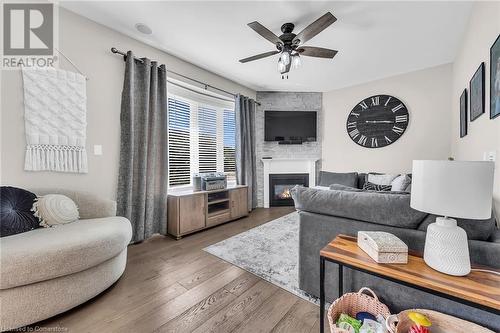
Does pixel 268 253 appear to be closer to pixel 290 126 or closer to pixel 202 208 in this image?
pixel 202 208

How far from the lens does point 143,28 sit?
8.13 feet

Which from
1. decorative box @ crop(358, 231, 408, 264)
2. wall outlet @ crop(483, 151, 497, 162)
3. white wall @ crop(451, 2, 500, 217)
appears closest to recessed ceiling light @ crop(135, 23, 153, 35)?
decorative box @ crop(358, 231, 408, 264)

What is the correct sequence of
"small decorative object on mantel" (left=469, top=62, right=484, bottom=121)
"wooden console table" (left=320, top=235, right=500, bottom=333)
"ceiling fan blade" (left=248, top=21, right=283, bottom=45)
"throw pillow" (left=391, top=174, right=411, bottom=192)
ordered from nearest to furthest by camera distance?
"wooden console table" (left=320, top=235, right=500, bottom=333), "small decorative object on mantel" (left=469, top=62, right=484, bottom=121), "ceiling fan blade" (left=248, top=21, right=283, bottom=45), "throw pillow" (left=391, top=174, right=411, bottom=192)

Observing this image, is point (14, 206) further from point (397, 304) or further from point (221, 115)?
point (221, 115)

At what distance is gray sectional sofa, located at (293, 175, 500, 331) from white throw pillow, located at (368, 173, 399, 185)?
2694 millimetres

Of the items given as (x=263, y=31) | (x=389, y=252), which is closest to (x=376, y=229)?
(x=389, y=252)

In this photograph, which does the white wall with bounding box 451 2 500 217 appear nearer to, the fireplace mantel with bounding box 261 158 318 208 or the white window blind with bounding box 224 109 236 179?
the fireplace mantel with bounding box 261 158 318 208

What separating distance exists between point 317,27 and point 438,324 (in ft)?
7.70

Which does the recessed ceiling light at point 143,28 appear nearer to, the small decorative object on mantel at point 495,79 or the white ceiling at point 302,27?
the white ceiling at point 302,27

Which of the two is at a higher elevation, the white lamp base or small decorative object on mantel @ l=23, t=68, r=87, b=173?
small decorative object on mantel @ l=23, t=68, r=87, b=173

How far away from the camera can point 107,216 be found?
2109mm

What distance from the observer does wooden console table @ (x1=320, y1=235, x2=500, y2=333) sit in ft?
2.57

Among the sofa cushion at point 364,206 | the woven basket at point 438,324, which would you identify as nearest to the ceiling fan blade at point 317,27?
the sofa cushion at point 364,206

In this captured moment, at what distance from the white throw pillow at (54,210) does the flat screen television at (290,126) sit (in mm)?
3613
